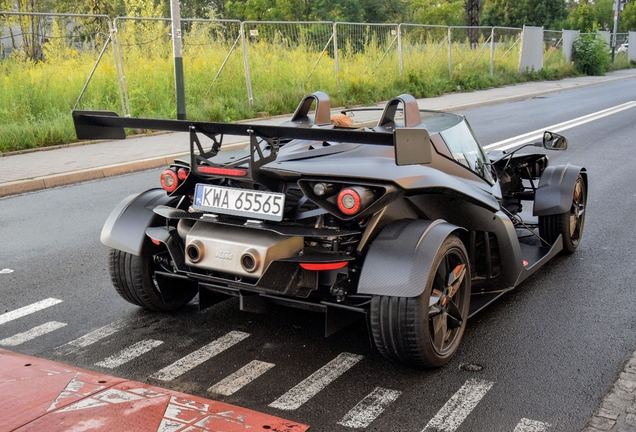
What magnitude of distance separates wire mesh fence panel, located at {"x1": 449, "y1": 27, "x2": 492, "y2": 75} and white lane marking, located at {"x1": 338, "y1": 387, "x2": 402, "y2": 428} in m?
24.9

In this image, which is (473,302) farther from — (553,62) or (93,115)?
(553,62)

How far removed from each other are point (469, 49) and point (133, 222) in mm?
26246

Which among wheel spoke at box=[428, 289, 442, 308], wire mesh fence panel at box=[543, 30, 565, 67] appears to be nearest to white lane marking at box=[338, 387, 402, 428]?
wheel spoke at box=[428, 289, 442, 308]

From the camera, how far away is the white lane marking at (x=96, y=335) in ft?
15.0

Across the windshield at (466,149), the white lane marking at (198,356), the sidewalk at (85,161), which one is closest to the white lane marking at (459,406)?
the white lane marking at (198,356)

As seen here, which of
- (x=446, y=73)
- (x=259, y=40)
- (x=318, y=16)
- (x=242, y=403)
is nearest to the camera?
(x=242, y=403)

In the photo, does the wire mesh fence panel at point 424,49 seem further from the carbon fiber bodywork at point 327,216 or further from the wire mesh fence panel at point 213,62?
the carbon fiber bodywork at point 327,216

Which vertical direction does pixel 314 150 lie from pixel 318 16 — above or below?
below

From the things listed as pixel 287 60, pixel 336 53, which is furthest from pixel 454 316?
pixel 336 53

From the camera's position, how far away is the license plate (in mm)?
4012

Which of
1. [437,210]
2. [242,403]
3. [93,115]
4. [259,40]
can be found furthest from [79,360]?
[259,40]

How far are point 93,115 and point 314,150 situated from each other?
52.7 inches

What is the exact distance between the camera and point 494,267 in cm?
496

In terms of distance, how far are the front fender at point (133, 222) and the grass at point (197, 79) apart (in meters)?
9.18
